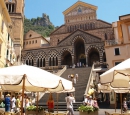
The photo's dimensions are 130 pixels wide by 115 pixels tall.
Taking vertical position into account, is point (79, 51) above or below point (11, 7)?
below

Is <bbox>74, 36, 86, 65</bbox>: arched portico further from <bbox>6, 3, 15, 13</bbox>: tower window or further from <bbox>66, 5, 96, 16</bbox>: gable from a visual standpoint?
<bbox>6, 3, 15, 13</bbox>: tower window

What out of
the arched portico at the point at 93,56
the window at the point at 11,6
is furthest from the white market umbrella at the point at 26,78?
the window at the point at 11,6

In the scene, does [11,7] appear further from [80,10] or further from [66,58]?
[66,58]

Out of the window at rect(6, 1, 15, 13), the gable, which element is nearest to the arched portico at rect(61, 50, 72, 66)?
the gable

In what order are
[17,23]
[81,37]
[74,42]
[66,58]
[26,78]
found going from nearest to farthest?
1. [26,78]
2. [81,37]
3. [74,42]
4. [66,58]
5. [17,23]

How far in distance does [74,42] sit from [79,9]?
11826 mm

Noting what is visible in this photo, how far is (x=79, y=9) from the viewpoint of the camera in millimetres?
43906

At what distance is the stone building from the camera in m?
35.7

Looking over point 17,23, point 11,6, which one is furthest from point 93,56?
point 11,6

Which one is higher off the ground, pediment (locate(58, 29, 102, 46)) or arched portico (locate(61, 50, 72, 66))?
pediment (locate(58, 29, 102, 46))

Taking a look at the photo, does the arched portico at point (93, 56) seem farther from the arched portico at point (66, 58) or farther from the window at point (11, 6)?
the window at point (11, 6)

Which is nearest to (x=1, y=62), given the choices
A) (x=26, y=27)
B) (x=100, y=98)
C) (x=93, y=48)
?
(x=100, y=98)

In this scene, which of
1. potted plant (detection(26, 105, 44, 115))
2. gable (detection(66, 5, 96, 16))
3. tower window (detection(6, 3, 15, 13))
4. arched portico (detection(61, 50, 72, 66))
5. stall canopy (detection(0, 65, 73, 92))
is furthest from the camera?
gable (detection(66, 5, 96, 16))

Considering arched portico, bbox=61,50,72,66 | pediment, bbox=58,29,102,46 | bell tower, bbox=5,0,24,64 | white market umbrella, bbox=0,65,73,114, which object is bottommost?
white market umbrella, bbox=0,65,73,114
